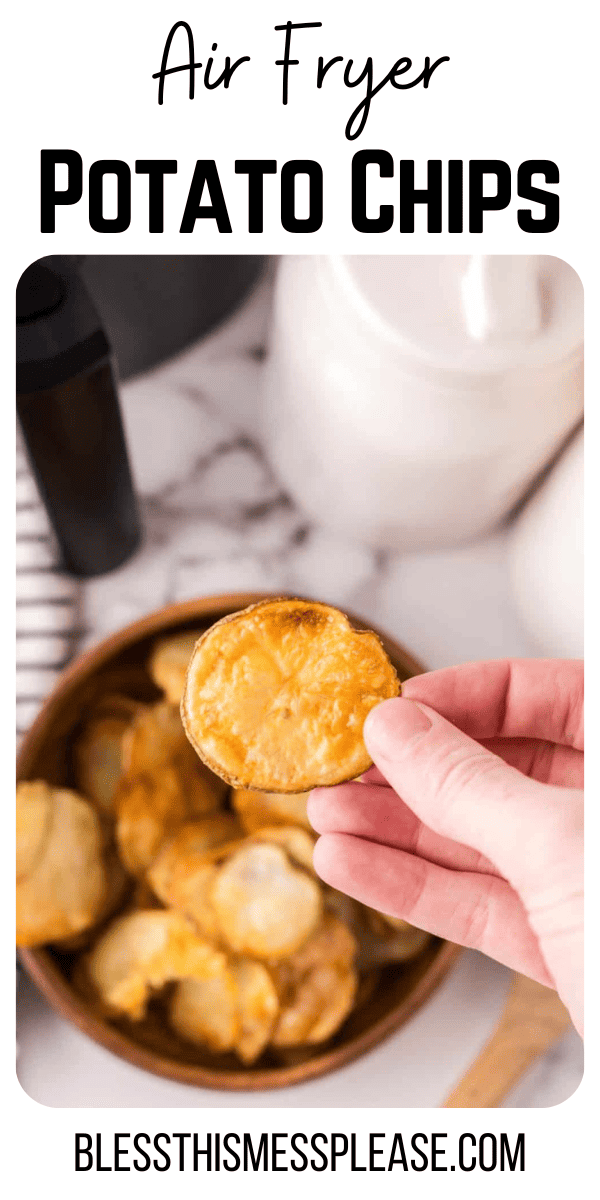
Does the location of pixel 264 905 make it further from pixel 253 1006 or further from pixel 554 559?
pixel 554 559

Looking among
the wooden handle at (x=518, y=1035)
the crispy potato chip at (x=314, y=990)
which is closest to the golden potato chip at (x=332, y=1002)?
the crispy potato chip at (x=314, y=990)

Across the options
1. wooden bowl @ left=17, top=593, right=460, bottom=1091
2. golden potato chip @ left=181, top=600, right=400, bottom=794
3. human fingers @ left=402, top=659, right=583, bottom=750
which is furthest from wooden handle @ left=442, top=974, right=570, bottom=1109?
golden potato chip @ left=181, top=600, right=400, bottom=794

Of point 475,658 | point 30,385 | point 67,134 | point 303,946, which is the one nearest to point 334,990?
point 303,946

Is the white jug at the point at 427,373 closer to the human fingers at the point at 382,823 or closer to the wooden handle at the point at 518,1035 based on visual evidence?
the human fingers at the point at 382,823

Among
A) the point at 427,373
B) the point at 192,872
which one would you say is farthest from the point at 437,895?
the point at 427,373

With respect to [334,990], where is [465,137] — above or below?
above
